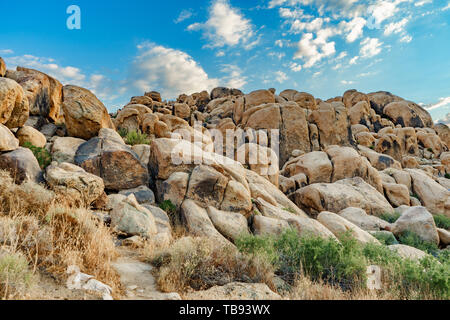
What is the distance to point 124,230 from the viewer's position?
8086 millimetres

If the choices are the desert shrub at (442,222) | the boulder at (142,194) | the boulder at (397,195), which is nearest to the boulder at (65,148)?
the boulder at (142,194)

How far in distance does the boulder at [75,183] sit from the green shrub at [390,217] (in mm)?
17096

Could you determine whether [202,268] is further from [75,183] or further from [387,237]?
[387,237]

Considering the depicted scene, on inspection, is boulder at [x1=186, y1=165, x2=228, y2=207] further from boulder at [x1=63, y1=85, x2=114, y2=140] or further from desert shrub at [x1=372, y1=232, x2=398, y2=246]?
desert shrub at [x1=372, y1=232, x2=398, y2=246]

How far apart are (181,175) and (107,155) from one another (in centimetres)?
333

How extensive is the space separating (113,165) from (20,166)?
328 centimetres

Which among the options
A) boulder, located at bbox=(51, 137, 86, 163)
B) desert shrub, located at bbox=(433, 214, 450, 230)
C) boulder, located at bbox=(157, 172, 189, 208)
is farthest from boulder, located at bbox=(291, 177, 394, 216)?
boulder, located at bbox=(51, 137, 86, 163)

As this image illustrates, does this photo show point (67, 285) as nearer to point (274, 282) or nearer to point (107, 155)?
point (274, 282)

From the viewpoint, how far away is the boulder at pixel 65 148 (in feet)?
38.1

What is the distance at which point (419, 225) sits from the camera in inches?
532

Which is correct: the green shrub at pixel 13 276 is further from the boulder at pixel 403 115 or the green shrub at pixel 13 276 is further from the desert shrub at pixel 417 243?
the boulder at pixel 403 115

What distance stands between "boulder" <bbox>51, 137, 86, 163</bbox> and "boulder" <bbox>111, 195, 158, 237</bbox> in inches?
181

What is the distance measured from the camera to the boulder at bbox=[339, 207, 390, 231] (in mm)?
14843
